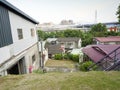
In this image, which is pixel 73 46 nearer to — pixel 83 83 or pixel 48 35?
pixel 48 35

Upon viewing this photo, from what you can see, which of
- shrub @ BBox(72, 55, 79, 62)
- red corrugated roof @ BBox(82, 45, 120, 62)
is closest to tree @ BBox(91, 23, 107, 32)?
shrub @ BBox(72, 55, 79, 62)

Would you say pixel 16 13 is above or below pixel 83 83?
above

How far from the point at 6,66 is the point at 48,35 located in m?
38.3

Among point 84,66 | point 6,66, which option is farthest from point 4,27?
point 84,66

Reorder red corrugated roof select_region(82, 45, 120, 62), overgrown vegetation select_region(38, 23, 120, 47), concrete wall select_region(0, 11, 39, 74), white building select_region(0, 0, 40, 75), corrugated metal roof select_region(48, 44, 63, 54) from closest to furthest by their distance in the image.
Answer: white building select_region(0, 0, 40, 75)
concrete wall select_region(0, 11, 39, 74)
red corrugated roof select_region(82, 45, 120, 62)
corrugated metal roof select_region(48, 44, 63, 54)
overgrown vegetation select_region(38, 23, 120, 47)

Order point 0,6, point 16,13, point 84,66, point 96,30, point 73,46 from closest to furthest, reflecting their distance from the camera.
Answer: point 0,6, point 16,13, point 84,66, point 73,46, point 96,30

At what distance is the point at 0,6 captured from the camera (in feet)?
20.4

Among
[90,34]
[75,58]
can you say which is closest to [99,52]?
[75,58]

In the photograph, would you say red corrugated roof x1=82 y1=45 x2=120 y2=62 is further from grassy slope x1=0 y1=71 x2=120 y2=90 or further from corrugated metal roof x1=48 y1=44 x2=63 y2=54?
corrugated metal roof x1=48 y1=44 x2=63 y2=54

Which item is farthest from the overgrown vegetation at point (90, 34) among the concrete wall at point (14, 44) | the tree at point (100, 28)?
the concrete wall at point (14, 44)

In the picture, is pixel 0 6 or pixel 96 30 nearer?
pixel 0 6

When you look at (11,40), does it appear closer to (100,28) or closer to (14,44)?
(14,44)

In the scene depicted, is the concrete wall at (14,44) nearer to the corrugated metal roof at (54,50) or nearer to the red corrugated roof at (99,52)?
the red corrugated roof at (99,52)

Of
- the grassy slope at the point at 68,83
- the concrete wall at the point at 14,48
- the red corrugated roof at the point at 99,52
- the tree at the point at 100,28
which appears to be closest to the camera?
the grassy slope at the point at 68,83
